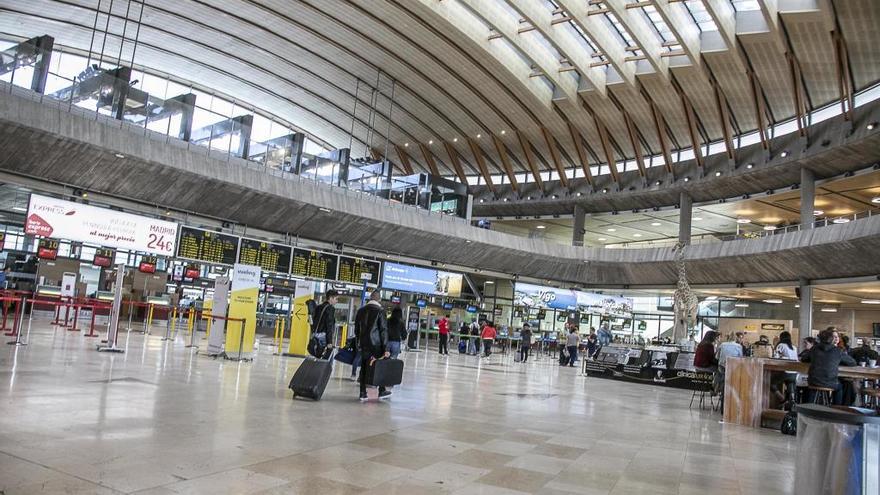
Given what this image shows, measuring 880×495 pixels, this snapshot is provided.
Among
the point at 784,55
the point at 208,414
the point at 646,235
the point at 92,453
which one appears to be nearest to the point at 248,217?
the point at 208,414

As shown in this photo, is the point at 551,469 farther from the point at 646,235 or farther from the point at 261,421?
the point at 646,235

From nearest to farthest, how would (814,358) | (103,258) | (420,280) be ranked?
(814,358), (103,258), (420,280)

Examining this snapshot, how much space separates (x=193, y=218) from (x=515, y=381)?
14.9 m

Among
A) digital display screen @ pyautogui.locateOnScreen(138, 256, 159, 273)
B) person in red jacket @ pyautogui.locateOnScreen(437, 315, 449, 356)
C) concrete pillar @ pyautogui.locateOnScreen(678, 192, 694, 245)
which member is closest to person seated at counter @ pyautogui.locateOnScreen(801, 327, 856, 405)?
person in red jacket @ pyautogui.locateOnScreen(437, 315, 449, 356)

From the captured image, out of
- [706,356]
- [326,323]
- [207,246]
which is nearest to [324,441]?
[326,323]

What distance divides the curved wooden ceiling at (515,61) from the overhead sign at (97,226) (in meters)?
13.7

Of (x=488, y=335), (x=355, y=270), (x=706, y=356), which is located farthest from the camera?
(x=488, y=335)

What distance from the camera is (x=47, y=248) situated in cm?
1772

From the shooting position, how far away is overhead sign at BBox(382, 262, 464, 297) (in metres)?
26.3

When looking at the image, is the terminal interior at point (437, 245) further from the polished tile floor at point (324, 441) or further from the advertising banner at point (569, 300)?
the advertising banner at point (569, 300)

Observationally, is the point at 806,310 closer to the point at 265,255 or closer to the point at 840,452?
the point at 265,255

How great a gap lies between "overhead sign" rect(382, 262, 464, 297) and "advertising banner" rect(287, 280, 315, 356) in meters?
9.75

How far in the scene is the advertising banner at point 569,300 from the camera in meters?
34.8

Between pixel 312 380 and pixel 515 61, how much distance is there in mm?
24894
